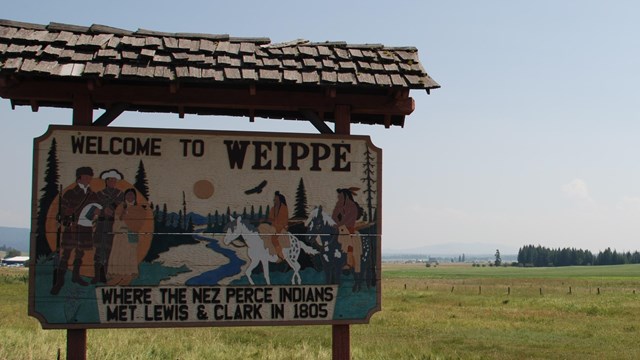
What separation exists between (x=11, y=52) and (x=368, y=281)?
5016 millimetres

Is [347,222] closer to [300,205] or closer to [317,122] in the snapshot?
[300,205]

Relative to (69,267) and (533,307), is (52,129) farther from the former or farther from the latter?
(533,307)

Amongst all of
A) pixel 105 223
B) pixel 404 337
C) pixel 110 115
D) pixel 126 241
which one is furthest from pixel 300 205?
pixel 404 337

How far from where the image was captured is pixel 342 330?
833 centimetres

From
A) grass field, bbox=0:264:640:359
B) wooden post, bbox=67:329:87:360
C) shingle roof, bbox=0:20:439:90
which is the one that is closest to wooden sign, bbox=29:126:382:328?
wooden post, bbox=67:329:87:360

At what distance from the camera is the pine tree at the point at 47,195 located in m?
7.74

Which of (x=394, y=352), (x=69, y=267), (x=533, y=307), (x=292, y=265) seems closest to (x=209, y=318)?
(x=292, y=265)

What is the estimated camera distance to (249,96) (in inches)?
328

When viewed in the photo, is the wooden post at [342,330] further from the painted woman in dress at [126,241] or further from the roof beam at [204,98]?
the painted woman in dress at [126,241]

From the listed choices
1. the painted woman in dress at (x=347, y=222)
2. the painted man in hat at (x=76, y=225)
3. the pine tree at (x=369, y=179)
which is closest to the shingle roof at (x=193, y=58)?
the pine tree at (x=369, y=179)

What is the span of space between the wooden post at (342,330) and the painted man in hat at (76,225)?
3.08m

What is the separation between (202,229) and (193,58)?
2056 mm

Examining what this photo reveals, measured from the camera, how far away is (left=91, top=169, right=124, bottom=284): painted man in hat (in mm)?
7797

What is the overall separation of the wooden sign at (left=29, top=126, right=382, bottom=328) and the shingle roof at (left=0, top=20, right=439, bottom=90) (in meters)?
0.75
